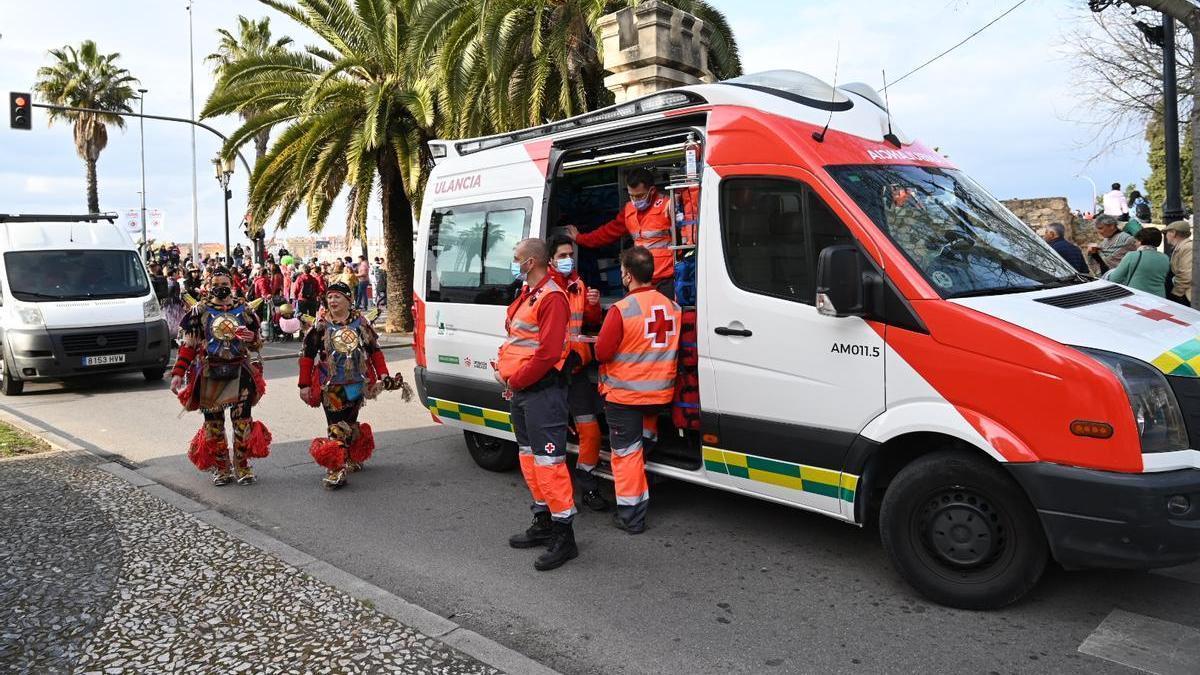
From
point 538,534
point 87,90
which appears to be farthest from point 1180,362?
point 87,90

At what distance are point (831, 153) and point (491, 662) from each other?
10.1 feet

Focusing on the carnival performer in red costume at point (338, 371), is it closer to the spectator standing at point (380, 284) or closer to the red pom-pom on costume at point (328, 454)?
the red pom-pom on costume at point (328, 454)

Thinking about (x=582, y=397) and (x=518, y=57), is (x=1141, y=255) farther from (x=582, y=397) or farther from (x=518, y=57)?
(x=518, y=57)

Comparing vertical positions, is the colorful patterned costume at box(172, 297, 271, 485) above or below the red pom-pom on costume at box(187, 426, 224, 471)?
above

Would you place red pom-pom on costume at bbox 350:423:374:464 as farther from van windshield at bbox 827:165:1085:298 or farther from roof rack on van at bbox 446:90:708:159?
van windshield at bbox 827:165:1085:298

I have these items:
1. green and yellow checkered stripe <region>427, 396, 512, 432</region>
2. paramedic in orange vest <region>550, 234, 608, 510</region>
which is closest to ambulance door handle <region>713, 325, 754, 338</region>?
paramedic in orange vest <region>550, 234, 608, 510</region>

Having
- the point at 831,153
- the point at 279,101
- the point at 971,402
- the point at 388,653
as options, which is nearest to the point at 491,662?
the point at 388,653

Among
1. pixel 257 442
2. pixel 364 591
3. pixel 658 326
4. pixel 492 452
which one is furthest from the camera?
pixel 492 452

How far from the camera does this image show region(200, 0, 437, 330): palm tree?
1559 centimetres

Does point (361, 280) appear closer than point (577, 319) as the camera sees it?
No

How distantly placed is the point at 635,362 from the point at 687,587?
1.34 m

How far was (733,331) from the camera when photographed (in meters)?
4.77

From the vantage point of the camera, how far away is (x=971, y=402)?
3861 millimetres

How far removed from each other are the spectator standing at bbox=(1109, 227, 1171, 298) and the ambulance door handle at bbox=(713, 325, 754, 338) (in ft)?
16.9
